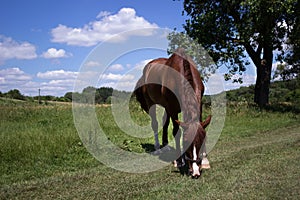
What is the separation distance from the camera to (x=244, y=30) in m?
20.0

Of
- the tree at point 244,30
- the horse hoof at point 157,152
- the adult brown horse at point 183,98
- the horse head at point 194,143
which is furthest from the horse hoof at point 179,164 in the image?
the tree at point 244,30

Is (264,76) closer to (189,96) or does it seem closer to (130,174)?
(189,96)

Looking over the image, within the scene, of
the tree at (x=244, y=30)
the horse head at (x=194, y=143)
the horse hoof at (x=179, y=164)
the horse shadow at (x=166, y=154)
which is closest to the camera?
the horse head at (x=194, y=143)

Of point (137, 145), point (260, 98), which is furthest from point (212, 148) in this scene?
point (260, 98)

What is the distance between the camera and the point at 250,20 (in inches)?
781

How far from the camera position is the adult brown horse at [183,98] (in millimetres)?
5565

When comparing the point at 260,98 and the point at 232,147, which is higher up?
the point at 260,98

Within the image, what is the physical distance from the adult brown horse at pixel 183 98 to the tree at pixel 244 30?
12.5 metres

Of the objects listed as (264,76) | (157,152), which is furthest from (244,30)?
(157,152)

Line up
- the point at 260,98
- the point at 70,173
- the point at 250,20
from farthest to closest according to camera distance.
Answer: the point at 260,98 < the point at 250,20 < the point at 70,173

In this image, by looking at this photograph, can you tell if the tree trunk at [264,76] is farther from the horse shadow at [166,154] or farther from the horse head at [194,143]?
the horse head at [194,143]

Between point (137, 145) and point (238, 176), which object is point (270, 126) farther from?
point (238, 176)

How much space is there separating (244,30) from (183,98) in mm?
15252

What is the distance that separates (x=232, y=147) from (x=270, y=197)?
4757mm
